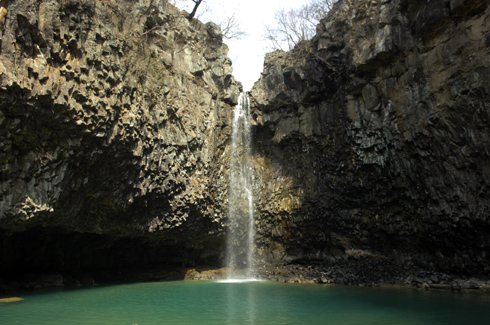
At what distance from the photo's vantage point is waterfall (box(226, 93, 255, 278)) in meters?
23.3

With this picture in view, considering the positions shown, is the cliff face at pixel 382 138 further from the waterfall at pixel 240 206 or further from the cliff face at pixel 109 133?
the cliff face at pixel 109 133

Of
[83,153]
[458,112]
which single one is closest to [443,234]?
[458,112]

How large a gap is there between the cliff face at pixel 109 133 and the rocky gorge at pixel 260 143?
0.24ft

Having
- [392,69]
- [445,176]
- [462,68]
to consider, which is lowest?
[445,176]

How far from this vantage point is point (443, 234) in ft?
55.2

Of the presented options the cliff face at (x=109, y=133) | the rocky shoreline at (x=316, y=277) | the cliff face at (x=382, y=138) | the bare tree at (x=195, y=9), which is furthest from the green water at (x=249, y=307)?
the bare tree at (x=195, y=9)

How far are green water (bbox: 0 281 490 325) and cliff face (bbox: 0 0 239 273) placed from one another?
3.65 meters

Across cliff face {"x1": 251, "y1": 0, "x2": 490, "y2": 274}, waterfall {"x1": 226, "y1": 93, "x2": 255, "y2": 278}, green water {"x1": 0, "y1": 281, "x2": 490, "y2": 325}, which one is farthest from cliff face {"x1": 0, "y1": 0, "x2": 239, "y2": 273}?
cliff face {"x1": 251, "y1": 0, "x2": 490, "y2": 274}

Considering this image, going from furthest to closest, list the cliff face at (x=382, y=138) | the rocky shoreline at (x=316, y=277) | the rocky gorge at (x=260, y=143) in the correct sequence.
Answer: the rocky shoreline at (x=316, y=277) < the cliff face at (x=382, y=138) < the rocky gorge at (x=260, y=143)

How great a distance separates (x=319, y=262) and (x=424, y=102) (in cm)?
1110

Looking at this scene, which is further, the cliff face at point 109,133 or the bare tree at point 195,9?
the bare tree at point 195,9

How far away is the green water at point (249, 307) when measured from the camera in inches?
385

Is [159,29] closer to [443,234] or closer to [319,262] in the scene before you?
[319,262]

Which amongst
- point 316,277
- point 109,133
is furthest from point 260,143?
point 109,133
